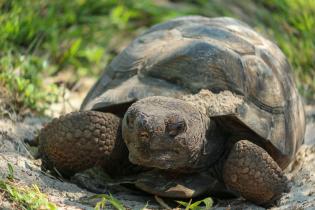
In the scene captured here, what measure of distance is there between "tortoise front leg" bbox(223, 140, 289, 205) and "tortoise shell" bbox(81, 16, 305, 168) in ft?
0.67

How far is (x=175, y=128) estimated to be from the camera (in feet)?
11.0

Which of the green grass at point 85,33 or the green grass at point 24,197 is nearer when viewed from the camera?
the green grass at point 24,197

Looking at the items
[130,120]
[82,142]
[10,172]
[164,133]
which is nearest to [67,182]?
[82,142]

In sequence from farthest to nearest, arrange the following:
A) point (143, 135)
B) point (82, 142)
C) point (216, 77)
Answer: point (216, 77)
point (82, 142)
point (143, 135)

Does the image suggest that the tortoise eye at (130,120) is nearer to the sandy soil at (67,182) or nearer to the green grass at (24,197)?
the sandy soil at (67,182)

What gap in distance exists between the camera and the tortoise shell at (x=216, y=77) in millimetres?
3875

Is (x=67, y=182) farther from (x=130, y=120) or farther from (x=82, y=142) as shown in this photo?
(x=130, y=120)

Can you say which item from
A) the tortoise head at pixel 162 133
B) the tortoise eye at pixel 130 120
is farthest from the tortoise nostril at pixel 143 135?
the tortoise eye at pixel 130 120

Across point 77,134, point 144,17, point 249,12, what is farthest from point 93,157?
point 249,12

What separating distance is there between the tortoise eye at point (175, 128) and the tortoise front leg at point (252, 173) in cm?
42

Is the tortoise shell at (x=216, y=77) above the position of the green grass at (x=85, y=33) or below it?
above

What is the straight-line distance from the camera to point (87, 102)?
4348mm

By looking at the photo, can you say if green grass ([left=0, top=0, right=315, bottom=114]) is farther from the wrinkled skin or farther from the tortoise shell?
the wrinkled skin

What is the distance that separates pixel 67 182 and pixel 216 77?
1041 millimetres
